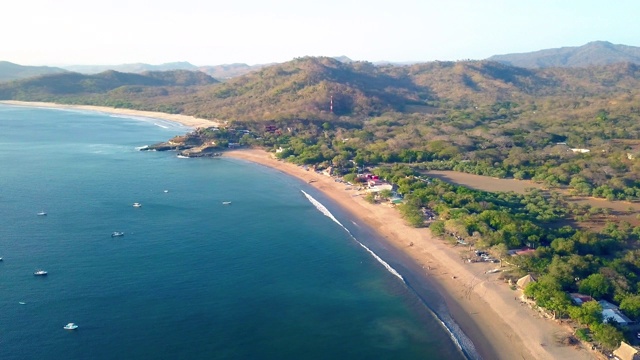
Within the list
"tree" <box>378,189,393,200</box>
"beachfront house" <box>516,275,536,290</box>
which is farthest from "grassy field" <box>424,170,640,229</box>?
"beachfront house" <box>516,275,536,290</box>

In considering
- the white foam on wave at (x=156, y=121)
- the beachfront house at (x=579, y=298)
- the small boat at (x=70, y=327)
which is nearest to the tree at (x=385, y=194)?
the beachfront house at (x=579, y=298)

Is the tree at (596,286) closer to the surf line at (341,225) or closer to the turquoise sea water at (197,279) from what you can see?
the turquoise sea water at (197,279)

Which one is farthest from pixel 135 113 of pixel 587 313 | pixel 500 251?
pixel 587 313

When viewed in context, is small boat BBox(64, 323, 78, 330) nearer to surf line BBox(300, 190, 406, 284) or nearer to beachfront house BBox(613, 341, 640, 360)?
surf line BBox(300, 190, 406, 284)

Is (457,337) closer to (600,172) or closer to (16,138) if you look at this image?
(600,172)

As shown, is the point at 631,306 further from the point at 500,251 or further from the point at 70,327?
the point at 70,327

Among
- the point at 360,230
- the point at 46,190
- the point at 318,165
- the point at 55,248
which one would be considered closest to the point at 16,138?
the point at 46,190
